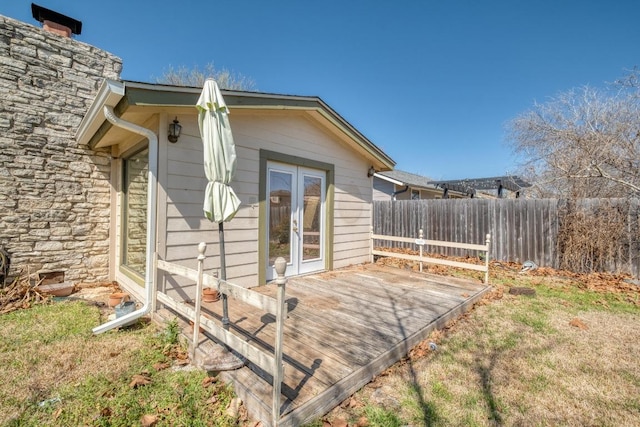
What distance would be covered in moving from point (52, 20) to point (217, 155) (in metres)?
5.63

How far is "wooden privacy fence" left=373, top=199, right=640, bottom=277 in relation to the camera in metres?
6.32

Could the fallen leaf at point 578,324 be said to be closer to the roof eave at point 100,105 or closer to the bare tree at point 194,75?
the roof eave at point 100,105

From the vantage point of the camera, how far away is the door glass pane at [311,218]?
19.7ft

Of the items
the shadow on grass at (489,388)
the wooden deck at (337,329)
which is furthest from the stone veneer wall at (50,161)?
the shadow on grass at (489,388)

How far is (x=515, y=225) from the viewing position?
801 centimetres

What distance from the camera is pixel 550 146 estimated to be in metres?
10.4

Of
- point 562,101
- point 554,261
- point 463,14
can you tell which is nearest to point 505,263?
point 554,261

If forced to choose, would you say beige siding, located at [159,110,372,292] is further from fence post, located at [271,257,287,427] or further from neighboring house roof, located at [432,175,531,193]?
neighboring house roof, located at [432,175,531,193]

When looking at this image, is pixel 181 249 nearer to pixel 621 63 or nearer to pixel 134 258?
pixel 134 258

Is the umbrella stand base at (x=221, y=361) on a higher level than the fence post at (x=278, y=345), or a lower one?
lower

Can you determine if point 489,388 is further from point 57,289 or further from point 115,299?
point 57,289

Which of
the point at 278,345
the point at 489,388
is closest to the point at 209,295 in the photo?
the point at 278,345

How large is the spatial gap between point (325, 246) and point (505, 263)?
5.42 m

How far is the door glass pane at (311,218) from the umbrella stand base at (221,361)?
3.46m
